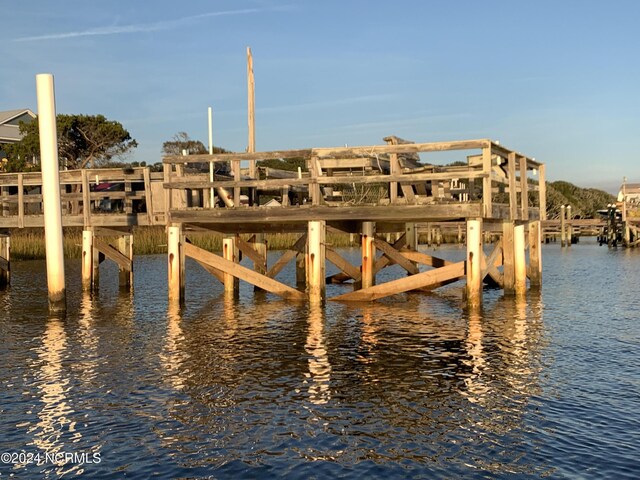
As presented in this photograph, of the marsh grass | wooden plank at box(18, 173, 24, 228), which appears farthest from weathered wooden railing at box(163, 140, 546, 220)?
the marsh grass

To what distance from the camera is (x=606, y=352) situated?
524 inches

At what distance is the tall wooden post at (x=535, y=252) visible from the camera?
24.0 meters

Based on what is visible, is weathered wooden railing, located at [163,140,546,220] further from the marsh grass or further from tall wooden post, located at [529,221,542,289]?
the marsh grass

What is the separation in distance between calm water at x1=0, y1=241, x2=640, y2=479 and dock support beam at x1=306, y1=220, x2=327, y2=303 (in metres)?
0.50

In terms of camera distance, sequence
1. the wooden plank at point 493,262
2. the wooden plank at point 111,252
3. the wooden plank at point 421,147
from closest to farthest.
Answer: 1. the wooden plank at point 421,147
2. the wooden plank at point 493,262
3. the wooden plank at point 111,252

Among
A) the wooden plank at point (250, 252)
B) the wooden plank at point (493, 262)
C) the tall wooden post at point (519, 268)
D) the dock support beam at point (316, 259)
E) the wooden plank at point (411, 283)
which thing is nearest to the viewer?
the wooden plank at point (411, 283)

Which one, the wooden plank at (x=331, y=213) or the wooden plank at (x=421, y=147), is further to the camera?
the wooden plank at (x=331, y=213)

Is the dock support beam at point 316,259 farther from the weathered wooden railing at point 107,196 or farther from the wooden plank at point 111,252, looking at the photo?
the wooden plank at point 111,252

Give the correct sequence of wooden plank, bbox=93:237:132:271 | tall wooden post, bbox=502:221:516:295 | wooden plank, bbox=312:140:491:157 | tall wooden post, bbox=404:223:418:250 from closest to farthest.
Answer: wooden plank, bbox=312:140:491:157, tall wooden post, bbox=502:221:516:295, wooden plank, bbox=93:237:132:271, tall wooden post, bbox=404:223:418:250

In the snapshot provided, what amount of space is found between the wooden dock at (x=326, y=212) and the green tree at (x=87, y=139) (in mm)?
44067

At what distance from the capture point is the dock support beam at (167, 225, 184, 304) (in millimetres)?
19859

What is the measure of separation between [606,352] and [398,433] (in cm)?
623

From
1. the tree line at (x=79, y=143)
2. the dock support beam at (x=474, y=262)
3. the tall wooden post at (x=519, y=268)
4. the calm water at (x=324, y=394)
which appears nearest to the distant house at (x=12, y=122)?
the tree line at (x=79, y=143)

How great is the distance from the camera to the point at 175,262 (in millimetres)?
19969
